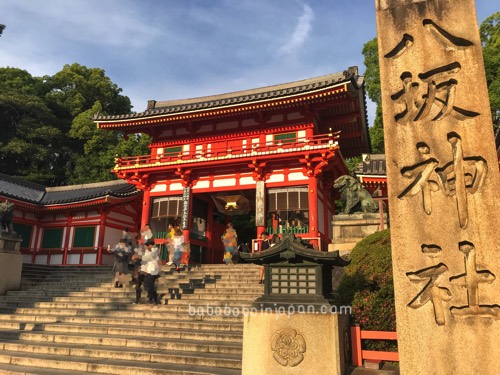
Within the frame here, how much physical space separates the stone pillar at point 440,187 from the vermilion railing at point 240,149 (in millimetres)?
11093

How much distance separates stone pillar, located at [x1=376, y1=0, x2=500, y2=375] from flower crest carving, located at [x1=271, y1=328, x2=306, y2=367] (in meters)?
1.67

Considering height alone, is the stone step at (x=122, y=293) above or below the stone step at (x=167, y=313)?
above

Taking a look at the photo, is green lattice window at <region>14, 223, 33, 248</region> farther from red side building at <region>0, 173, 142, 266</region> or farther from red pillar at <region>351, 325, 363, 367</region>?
red pillar at <region>351, 325, 363, 367</region>

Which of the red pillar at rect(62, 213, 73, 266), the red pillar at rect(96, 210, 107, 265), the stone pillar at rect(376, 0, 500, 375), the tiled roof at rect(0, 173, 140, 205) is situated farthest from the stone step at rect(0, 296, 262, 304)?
the tiled roof at rect(0, 173, 140, 205)

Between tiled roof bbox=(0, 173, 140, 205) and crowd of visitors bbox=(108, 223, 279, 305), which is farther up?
tiled roof bbox=(0, 173, 140, 205)

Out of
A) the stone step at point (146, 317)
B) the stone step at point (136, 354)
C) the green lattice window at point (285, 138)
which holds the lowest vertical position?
the stone step at point (136, 354)

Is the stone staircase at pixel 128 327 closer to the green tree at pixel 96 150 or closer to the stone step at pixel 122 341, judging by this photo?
the stone step at pixel 122 341

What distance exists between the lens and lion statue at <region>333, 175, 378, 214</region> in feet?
39.2

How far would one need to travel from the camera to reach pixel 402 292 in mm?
3443

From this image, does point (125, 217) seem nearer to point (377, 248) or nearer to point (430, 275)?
point (377, 248)

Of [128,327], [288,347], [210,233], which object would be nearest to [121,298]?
[128,327]

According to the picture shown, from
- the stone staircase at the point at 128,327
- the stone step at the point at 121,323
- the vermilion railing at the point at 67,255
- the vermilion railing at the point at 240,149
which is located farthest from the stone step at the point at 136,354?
the vermilion railing at the point at 67,255

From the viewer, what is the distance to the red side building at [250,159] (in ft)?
51.5

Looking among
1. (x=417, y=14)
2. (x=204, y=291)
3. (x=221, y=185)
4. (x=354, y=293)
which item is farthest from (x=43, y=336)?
(x=221, y=185)
